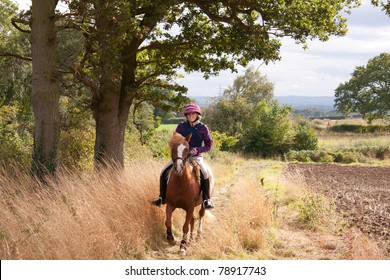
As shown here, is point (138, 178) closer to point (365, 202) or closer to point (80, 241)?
point (80, 241)

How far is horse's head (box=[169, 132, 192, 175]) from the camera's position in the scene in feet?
26.6

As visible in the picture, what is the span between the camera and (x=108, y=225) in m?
8.59

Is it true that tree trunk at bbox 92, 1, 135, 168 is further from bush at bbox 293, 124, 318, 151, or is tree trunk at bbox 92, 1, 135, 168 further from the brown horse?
bush at bbox 293, 124, 318, 151

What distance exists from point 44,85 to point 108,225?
5.85m

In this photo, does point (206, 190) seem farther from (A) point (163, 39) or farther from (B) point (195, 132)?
(A) point (163, 39)

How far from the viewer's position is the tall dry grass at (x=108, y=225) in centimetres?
737

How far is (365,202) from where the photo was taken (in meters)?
13.8

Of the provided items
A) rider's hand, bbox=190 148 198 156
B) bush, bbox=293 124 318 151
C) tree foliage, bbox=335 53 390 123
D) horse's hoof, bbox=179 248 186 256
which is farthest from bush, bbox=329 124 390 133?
horse's hoof, bbox=179 248 186 256

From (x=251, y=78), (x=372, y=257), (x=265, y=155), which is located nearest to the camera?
(x=372, y=257)

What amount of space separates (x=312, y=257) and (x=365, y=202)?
20.5ft

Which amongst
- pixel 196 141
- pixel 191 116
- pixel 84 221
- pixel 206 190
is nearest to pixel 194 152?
pixel 196 141

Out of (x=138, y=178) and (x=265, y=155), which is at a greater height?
(x=138, y=178)

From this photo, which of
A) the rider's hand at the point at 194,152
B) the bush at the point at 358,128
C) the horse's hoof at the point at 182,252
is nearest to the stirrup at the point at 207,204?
the horse's hoof at the point at 182,252

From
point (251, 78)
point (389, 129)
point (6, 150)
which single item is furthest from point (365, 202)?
point (251, 78)
